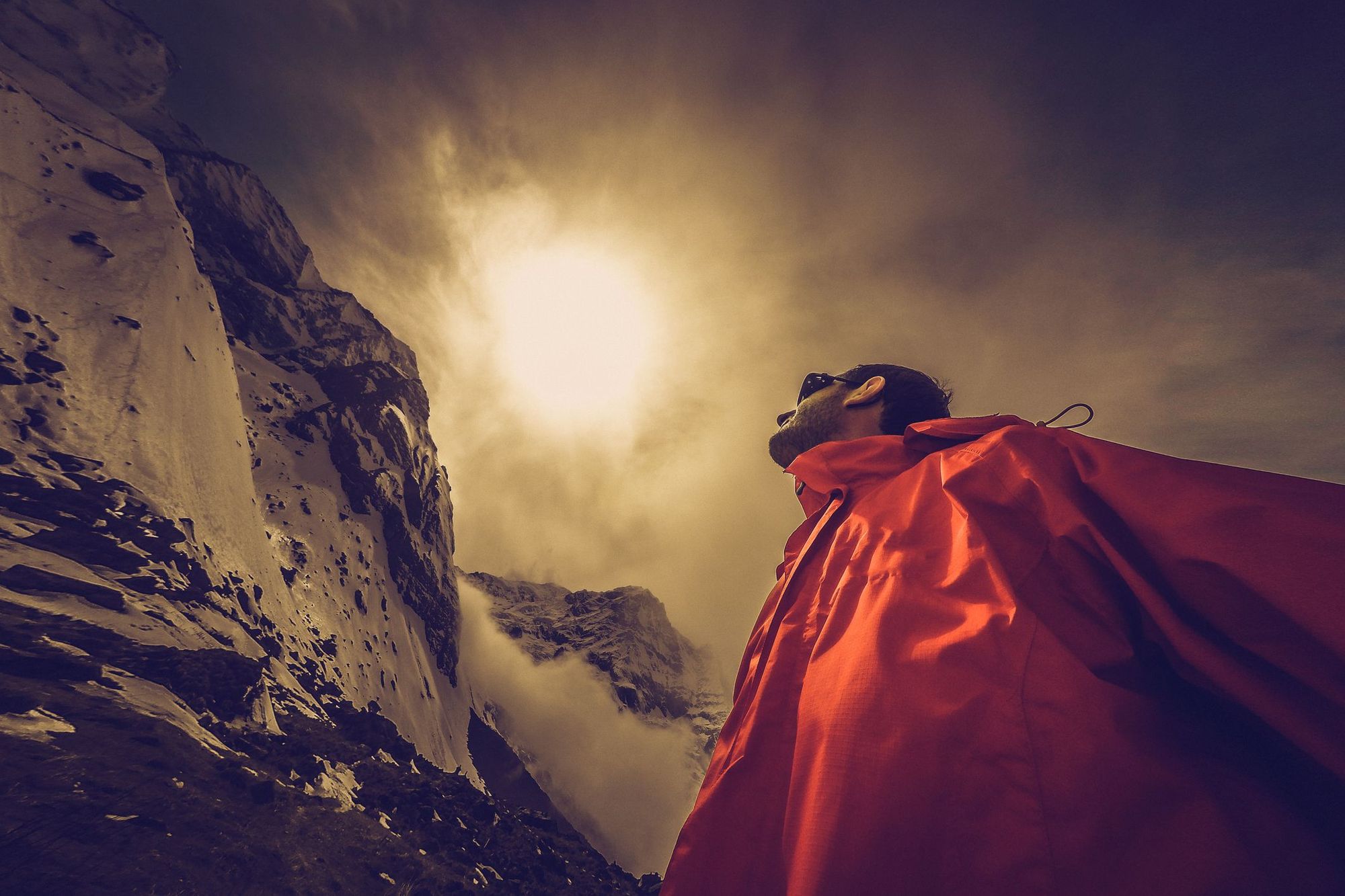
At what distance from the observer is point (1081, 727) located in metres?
1.14

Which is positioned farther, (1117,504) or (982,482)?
(982,482)

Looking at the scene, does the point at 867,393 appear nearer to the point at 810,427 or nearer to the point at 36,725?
the point at 810,427

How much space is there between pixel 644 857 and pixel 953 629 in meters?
118

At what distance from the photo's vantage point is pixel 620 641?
127 meters

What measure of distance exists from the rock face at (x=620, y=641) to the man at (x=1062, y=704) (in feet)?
409

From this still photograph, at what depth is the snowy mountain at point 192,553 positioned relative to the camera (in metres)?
7.75

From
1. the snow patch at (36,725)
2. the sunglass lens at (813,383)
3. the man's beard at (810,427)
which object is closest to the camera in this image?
the man's beard at (810,427)

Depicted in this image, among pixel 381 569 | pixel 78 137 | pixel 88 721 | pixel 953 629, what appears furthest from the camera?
pixel 381 569

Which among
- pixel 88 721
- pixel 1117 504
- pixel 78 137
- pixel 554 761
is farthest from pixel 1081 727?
pixel 554 761

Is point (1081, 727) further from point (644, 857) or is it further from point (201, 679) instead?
point (644, 857)

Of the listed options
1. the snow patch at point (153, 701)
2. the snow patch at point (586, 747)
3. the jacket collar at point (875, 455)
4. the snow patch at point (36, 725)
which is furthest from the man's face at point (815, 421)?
the snow patch at point (586, 747)

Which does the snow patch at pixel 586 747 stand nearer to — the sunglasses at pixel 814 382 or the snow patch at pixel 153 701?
the snow patch at pixel 153 701

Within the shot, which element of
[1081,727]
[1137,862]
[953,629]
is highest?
[953,629]

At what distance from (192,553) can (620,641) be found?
12363cm
